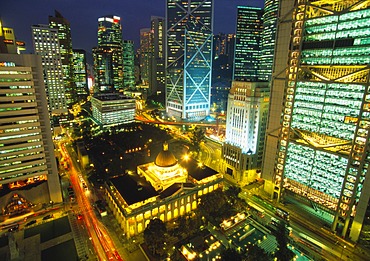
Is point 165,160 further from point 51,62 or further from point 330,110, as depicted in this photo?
point 51,62

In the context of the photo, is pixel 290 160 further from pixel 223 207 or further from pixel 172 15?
pixel 172 15

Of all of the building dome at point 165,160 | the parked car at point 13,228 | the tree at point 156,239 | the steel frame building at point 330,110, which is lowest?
the parked car at point 13,228

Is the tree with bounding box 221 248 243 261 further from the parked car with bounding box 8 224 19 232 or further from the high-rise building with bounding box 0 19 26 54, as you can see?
the high-rise building with bounding box 0 19 26 54

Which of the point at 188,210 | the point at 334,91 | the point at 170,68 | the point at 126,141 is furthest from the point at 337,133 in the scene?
the point at 170,68

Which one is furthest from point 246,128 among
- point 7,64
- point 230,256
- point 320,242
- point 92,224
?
point 7,64

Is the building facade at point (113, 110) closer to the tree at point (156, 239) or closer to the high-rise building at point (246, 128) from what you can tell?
the high-rise building at point (246, 128)

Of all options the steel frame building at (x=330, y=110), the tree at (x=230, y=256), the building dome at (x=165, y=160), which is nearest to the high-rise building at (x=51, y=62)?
the building dome at (x=165, y=160)
